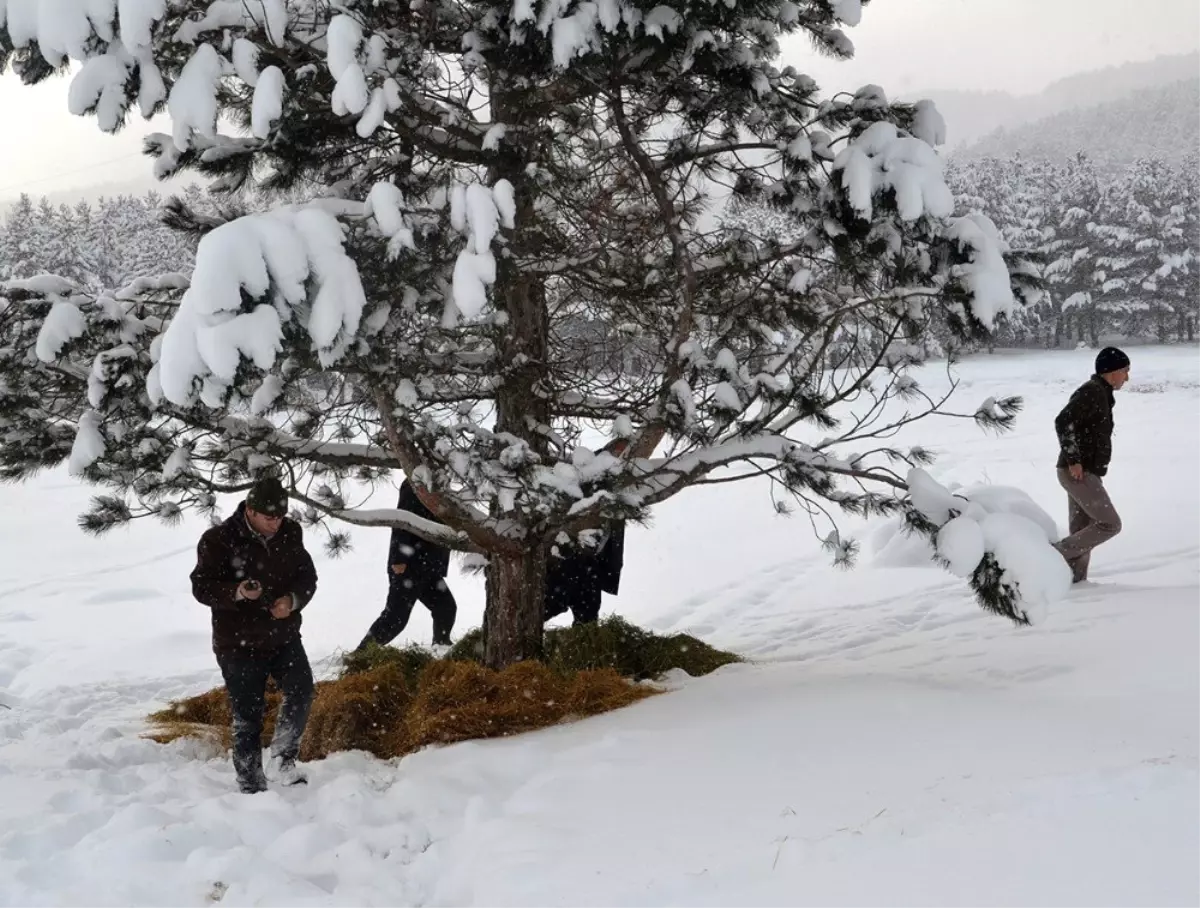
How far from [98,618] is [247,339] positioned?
367 inches

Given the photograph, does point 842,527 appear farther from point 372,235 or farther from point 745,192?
point 372,235

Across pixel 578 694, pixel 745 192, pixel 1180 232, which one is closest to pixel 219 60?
pixel 745 192

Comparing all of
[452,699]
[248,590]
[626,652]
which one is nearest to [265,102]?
[248,590]

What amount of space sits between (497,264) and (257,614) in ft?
6.93

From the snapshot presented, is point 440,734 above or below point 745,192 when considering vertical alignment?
below

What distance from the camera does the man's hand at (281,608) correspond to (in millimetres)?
4223

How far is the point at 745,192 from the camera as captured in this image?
515cm

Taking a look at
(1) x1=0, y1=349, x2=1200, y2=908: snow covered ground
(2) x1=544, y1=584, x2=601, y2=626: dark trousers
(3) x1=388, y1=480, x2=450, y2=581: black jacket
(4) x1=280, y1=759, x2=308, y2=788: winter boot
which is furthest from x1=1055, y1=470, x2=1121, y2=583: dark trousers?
(4) x1=280, y1=759, x2=308, y2=788: winter boot

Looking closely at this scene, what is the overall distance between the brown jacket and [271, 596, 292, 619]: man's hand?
0.21 ft

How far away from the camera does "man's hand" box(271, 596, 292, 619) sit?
4.22 metres

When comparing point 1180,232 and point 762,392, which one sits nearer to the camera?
point 762,392

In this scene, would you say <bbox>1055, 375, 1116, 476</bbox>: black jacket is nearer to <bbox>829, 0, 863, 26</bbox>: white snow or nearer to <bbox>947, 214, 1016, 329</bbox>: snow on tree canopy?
<bbox>947, 214, 1016, 329</bbox>: snow on tree canopy

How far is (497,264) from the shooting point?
3.92 metres

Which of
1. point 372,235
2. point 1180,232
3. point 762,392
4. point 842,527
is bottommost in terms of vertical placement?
point 842,527
